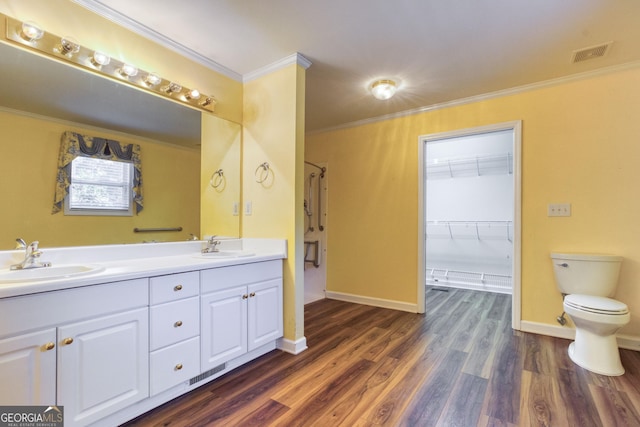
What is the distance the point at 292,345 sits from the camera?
2316mm

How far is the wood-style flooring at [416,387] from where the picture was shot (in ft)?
5.09

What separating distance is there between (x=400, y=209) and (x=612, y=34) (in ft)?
7.11

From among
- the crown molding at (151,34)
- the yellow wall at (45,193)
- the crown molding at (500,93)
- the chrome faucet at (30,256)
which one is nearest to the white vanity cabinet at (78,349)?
the chrome faucet at (30,256)

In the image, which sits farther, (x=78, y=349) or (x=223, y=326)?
(x=223, y=326)

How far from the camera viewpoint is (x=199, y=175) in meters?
2.43

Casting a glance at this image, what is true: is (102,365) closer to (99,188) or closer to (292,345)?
(99,188)

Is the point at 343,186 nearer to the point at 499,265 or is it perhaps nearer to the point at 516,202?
the point at 516,202

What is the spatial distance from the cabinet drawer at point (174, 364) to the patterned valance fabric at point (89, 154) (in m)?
0.98

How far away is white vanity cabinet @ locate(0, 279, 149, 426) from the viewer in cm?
116

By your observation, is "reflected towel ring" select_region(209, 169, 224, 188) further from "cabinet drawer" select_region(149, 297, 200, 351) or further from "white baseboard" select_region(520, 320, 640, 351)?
"white baseboard" select_region(520, 320, 640, 351)

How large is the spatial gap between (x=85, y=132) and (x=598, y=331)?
3682mm

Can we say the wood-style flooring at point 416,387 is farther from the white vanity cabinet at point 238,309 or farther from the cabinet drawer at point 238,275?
the cabinet drawer at point 238,275

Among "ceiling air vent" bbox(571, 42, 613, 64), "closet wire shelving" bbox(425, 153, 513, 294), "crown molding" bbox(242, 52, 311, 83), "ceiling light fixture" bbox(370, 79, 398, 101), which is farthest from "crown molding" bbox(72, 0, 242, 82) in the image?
"closet wire shelving" bbox(425, 153, 513, 294)

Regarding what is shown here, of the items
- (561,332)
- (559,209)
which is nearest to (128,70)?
(559,209)
